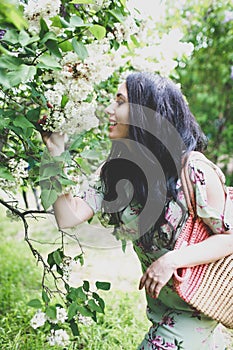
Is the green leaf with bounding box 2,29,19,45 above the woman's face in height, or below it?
above

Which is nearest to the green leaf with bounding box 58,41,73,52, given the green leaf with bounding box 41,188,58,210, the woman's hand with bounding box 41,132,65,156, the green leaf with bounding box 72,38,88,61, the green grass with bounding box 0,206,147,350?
the green leaf with bounding box 72,38,88,61

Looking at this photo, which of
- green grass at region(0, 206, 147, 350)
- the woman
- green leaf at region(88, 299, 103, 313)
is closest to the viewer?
the woman

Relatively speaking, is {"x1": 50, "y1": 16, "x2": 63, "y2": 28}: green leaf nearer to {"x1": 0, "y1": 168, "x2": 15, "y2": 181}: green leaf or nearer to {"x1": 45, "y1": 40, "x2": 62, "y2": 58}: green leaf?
{"x1": 45, "y1": 40, "x2": 62, "y2": 58}: green leaf

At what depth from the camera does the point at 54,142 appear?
1608 millimetres

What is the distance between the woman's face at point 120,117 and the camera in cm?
171

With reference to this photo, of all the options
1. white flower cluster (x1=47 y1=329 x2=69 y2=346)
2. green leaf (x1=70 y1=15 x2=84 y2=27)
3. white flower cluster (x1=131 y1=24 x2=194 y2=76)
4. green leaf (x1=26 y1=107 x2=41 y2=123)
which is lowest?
white flower cluster (x1=47 y1=329 x2=69 y2=346)

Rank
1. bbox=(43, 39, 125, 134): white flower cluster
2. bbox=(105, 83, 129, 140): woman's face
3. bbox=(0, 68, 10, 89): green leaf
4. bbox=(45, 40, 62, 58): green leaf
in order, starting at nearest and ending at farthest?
bbox=(0, 68, 10, 89): green leaf < bbox=(45, 40, 62, 58): green leaf < bbox=(43, 39, 125, 134): white flower cluster < bbox=(105, 83, 129, 140): woman's face

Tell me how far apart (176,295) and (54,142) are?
642mm

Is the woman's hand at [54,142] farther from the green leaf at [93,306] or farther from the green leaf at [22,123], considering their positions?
the green leaf at [93,306]

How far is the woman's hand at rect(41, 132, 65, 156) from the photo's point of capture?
1.61 meters

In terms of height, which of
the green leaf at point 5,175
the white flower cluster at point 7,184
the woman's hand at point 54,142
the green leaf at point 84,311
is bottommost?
the green leaf at point 84,311

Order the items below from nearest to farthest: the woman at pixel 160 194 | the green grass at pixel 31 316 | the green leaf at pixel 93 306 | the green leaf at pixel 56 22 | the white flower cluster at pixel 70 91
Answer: the green leaf at pixel 56 22 < the white flower cluster at pixel 70 91 < the woman at pixel 160 194 < the green leaf at pixel 93 306 < the green grass at pixel 31 316

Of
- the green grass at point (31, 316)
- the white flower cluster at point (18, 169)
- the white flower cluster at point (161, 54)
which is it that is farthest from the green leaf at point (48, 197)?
the white flower cluster at point (161, 54)

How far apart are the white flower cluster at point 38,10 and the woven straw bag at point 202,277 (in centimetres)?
62
